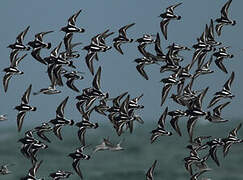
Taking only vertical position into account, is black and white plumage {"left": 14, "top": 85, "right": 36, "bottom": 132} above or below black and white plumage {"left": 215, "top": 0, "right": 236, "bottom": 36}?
below

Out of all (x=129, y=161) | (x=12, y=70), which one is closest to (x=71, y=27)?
(x=12, y=70)

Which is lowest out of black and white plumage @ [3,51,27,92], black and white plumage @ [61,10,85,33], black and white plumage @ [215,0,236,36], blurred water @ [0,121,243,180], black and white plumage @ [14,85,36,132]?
blurred water @ [0,121,243,180]

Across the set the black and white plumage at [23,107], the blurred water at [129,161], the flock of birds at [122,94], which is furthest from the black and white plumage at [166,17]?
the blurred water at [129,161]

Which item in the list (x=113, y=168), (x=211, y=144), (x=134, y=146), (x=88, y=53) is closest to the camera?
(x=211, y=144)

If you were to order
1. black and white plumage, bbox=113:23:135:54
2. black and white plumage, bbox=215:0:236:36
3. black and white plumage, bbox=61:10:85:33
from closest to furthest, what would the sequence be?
black and white plumage, bbox=215:0:236:36
black and white plumage, bbox=113:23:135:54
black and white plumage, bbox=61:10:85:33

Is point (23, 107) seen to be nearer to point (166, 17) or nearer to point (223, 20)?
point (166, 17)

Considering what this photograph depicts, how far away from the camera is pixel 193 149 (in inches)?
1038

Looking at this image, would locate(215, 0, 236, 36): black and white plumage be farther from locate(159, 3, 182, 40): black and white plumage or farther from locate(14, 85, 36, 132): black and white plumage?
locate(14, 85, 36, 132): black and white plumage

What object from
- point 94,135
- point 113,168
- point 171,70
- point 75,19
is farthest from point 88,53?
point 94,135

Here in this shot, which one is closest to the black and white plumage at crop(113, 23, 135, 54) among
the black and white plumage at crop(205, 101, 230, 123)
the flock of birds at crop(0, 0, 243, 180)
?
the flock of birds at crop(0, 0, 243, 180)

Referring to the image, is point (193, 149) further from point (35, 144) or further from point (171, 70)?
point (35, 144)

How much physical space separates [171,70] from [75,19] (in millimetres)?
5073

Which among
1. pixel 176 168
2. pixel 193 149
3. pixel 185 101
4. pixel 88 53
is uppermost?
pixel 88 53

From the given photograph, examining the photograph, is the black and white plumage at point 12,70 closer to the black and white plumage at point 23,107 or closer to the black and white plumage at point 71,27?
the black and white plumage at point 23,107
